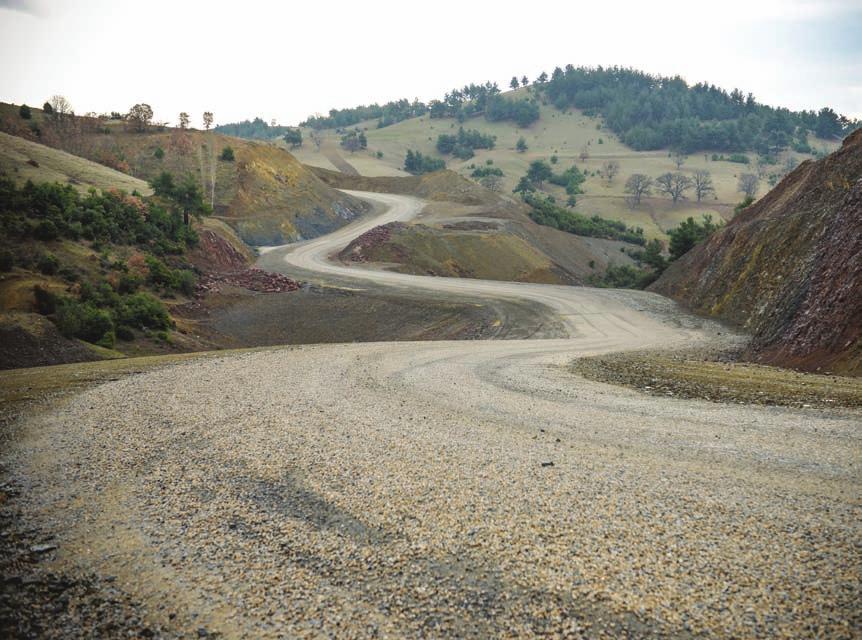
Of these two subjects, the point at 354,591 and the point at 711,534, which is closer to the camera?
the point at 354,591

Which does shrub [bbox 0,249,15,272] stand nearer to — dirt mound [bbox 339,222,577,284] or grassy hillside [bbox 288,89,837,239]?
dirt mound [bbox 339,222,577,284]

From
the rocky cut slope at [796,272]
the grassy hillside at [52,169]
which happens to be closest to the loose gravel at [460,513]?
the rocky cut slope at [796,272]

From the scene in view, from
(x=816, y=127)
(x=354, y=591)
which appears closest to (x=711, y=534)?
(x=354, y=591)

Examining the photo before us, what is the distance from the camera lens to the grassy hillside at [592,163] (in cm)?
10994

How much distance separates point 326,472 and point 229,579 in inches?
106

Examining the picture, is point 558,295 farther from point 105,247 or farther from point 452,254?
point 105,247

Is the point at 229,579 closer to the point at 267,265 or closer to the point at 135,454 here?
the point at 135,454

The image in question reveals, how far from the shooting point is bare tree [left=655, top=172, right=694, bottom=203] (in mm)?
115625

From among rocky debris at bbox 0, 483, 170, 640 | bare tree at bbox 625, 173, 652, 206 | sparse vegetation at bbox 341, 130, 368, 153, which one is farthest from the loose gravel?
sparse vegetation at bbox 341, 130, 368, 153

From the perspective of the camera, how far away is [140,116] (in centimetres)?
6631

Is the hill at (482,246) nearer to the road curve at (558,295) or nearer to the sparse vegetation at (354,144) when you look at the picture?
the road curve at (558,295)

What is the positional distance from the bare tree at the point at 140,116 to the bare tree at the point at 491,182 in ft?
216

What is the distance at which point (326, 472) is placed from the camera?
8.69 metres

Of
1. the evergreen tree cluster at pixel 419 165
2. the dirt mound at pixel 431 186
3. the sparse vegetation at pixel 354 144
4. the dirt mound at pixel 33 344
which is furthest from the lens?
the sparse vegetation at pixel 354 144
